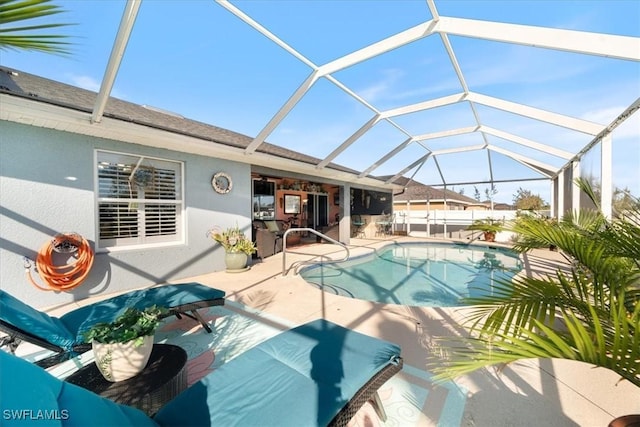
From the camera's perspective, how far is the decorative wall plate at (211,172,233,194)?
6.57 m

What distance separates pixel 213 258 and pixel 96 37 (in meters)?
4.74

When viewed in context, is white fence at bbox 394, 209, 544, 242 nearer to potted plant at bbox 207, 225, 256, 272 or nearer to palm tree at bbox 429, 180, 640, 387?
potted plant at bbox 207, 225, 256, 272

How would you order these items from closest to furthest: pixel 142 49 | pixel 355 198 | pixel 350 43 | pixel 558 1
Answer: pixel 558 1
pixel 142 49
pixel 350 43
pixel 355 198

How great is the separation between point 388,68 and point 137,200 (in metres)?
5.99

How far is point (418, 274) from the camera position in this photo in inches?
312

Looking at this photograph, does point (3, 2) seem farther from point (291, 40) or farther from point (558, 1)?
point (558, 1)

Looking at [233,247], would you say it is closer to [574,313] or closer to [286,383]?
[286,383]

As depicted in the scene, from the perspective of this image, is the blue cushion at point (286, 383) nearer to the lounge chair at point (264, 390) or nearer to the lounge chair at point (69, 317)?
the lounge chair at point (264, 390)

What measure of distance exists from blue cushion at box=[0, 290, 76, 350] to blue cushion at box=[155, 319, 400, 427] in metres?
1.62

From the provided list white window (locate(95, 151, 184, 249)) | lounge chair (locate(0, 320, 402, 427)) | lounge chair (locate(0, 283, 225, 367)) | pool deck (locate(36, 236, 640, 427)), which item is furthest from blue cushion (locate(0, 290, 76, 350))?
white window (locate(95, 151, 184, 249))

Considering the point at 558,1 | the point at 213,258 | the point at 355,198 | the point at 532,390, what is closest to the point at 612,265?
the point at 532,390

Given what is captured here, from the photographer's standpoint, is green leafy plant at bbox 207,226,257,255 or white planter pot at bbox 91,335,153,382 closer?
white planter pot at bbox 91,335,153,382

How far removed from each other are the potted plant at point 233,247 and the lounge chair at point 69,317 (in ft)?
9.59

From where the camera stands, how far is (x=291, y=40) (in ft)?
14.3
